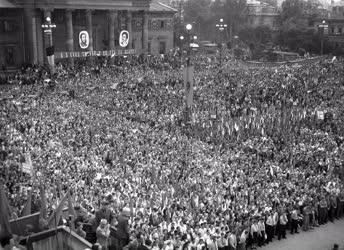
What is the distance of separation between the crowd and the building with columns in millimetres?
8713

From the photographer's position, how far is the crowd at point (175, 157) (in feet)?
61.6

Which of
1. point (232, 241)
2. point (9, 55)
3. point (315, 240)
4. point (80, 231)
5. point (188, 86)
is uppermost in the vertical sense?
point (9, 55)

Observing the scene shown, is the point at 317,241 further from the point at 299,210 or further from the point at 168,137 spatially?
the point at 168,137

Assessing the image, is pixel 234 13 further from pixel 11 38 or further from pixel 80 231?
pixel 80 231

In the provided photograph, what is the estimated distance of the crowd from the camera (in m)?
Answer: 18.8

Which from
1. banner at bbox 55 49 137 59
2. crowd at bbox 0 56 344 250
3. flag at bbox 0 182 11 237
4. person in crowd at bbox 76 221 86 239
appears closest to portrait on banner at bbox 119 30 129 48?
banner at bbox 55 49 137 59

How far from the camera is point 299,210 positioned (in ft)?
72.1

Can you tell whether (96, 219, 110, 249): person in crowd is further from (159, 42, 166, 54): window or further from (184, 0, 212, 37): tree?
(184, 0, 212, 37): tree

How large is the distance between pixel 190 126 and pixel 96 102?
970cm

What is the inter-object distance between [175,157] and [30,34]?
108ft

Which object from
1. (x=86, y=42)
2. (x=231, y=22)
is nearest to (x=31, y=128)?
(x=86, y=42)

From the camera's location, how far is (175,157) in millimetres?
26484

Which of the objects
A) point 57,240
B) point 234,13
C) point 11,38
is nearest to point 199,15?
point 234,13

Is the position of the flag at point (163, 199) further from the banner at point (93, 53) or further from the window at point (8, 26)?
the window at point (8, 26)
